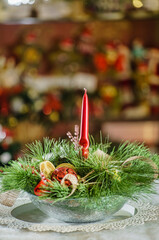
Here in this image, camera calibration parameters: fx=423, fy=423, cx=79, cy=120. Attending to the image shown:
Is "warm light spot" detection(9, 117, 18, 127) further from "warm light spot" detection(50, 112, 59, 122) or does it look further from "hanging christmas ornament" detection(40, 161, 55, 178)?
"hanging christmas ornament" detection(40, 161, 55, 178)

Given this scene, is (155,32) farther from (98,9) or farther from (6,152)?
(6,152)

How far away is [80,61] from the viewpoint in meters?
3.48

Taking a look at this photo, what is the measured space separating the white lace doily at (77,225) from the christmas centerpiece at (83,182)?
19mm

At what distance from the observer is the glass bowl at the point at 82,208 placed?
0.68m

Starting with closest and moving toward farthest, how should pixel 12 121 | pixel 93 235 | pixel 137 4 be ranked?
pixel 93 235, pixel 12 121, pixel 137 4

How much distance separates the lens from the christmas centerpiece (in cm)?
68

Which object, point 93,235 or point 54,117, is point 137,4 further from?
point 93,235

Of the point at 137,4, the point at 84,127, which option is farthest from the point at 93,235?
the point at 137,4

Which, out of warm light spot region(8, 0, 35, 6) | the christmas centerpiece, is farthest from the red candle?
warm light spot region(8, 0, 35, 6)

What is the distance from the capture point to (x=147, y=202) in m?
0.87

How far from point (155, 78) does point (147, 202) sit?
2.77m

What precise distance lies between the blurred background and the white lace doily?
251 cm

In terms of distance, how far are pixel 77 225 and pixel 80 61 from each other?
2.85 meters

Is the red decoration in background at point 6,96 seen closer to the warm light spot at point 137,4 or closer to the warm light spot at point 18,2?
the warm light spot at point 18,2
